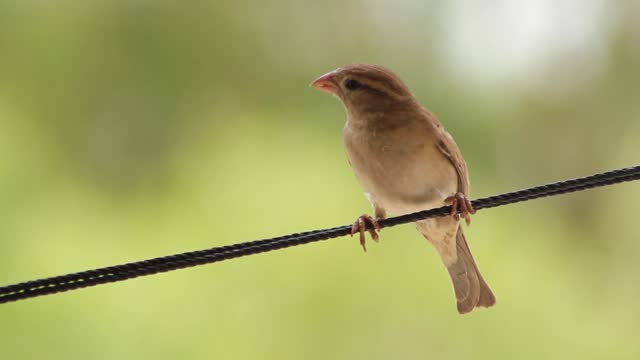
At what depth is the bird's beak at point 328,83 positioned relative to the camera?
371 cm

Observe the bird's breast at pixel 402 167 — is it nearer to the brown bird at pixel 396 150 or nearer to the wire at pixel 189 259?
the brown bird at pixel 396 150

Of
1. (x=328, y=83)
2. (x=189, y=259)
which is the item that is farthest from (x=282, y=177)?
(x=189, y=259)

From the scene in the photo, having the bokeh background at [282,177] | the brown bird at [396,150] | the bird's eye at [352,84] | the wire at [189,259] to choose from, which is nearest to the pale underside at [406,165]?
the brown bird at [396,150]

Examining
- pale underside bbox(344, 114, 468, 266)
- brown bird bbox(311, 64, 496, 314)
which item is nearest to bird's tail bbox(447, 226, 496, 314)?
brown bird bbox(311, 64, 496, 314)

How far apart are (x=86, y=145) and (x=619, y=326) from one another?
145 inches

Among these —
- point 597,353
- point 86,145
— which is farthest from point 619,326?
point 86,145

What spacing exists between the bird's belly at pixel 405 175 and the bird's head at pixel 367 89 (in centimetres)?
17

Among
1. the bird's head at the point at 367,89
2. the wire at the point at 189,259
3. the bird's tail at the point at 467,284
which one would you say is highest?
the bird's head at the point at 367,89

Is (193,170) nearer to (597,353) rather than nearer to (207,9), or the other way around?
(207,9)

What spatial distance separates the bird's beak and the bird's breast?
22cm

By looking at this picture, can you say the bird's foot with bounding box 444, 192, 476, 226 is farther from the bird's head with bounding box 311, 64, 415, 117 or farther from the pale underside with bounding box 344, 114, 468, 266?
the bird's head with bounding box 311, 64, 415, 117

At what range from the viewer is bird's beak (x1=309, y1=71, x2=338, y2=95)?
3713 millimetres

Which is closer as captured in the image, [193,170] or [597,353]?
[597,353]

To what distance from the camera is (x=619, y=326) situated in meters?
6.14
